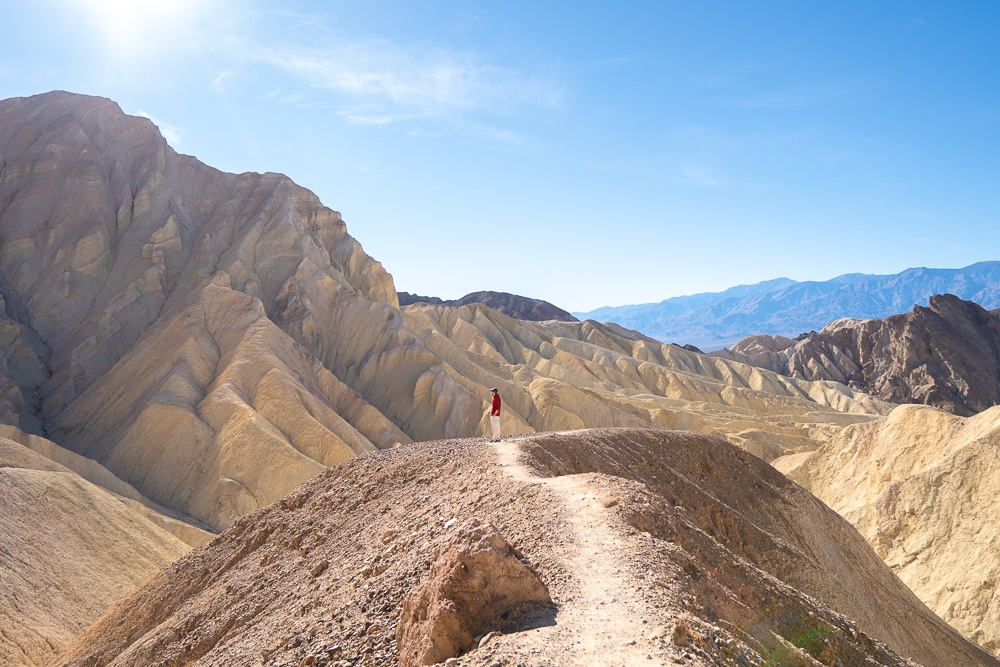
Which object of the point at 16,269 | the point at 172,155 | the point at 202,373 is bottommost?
the point at 202,373

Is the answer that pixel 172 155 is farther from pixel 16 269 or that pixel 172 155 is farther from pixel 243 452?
pixel 243 452

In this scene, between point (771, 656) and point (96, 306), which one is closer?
point (771, 656)

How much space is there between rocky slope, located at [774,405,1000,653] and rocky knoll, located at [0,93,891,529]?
20811 mm

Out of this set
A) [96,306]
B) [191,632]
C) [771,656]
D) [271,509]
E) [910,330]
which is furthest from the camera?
[910,330]

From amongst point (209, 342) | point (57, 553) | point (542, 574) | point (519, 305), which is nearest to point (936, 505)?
point (542, 574)

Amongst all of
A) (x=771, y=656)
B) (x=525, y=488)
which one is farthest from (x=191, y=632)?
(x=771, y=656)

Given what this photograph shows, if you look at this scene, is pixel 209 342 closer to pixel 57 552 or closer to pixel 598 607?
pixel 57 552

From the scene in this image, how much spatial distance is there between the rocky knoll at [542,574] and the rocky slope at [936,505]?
5627 millimetres

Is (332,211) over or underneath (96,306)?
over

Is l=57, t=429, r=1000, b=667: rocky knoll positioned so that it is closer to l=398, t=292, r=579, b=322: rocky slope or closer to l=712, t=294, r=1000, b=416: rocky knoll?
l=712, t=294, r=1000, b=416: rocky knoll

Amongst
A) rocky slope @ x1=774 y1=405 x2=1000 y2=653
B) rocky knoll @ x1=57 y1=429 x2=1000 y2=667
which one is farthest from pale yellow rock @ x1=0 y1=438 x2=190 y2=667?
rocky slope @ x1=774 y1=405 x2=1000 y2=653

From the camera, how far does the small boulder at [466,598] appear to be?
6.93 meters

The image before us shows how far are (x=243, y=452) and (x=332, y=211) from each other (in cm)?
3874

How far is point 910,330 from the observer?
106 meters
